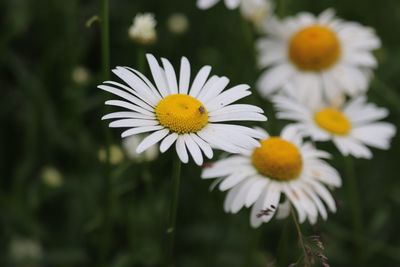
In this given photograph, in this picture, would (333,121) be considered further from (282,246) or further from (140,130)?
(140,130)

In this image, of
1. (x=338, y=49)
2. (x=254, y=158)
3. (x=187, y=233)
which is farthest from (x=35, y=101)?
(x=338, y=49)

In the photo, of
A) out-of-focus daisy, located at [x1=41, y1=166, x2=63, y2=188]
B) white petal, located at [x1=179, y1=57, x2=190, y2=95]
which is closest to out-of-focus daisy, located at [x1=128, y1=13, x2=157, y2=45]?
white petal, located at [x1=179, y1=57, x2=190, y2=95]

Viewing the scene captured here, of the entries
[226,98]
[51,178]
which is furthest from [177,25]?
[226,98]

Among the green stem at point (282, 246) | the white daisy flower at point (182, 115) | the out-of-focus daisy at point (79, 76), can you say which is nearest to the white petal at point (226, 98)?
the white daisy flower at point (182, 115)

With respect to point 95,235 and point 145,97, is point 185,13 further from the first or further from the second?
point 145,97

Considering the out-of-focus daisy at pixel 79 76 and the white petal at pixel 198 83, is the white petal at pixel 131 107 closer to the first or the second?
the white petal at pixel 198 83

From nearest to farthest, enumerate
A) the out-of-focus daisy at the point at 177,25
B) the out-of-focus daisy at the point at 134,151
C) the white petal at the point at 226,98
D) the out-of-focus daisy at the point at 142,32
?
the white petal at the point at 226,98 → the out-of-focus daisy at the point at 142,32 → the out-of-focus daisy at the point at 134,151 → the out-of-focus daisy at the point at 177,25
